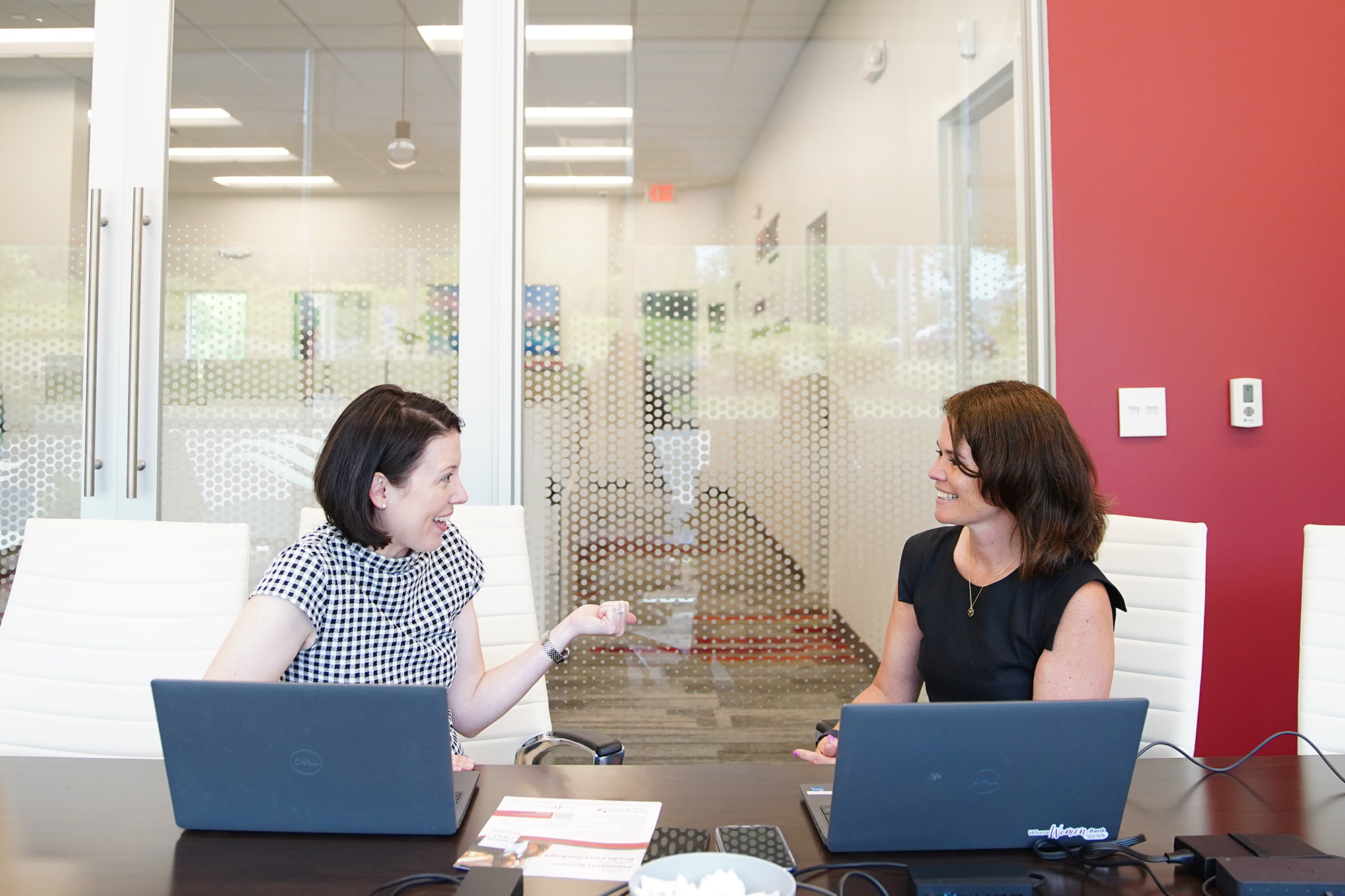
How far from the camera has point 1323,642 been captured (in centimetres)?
188

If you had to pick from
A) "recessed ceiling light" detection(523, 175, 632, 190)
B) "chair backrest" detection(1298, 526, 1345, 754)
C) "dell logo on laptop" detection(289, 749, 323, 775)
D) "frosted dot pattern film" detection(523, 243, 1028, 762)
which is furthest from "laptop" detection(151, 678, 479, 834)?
"recessed ceiling light" detection(523, 175, 632, 190)

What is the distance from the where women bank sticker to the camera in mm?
1082

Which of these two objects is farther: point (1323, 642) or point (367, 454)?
point (1323, 642)

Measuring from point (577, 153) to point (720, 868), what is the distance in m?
2.36

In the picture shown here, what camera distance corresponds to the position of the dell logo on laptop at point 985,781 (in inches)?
41.4

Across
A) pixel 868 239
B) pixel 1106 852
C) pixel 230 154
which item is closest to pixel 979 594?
pixel 1106 852

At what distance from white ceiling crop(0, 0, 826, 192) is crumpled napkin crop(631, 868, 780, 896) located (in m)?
2.30

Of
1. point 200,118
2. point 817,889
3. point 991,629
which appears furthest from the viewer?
point 200,118

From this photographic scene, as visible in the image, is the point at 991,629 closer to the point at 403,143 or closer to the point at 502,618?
the point at 502,618

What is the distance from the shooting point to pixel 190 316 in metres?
2.89

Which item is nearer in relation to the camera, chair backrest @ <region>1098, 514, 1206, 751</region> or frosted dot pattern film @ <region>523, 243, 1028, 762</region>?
chair backrest @ <region>1098, 514, 1206, 751</region>

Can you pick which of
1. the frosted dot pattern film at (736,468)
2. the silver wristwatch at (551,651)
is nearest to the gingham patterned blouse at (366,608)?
the silver wristwatch at (551,651)

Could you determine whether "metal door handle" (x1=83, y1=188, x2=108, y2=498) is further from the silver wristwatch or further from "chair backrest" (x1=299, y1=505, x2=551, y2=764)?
the silver wristwatch

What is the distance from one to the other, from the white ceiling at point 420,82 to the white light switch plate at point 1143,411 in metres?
1.31
